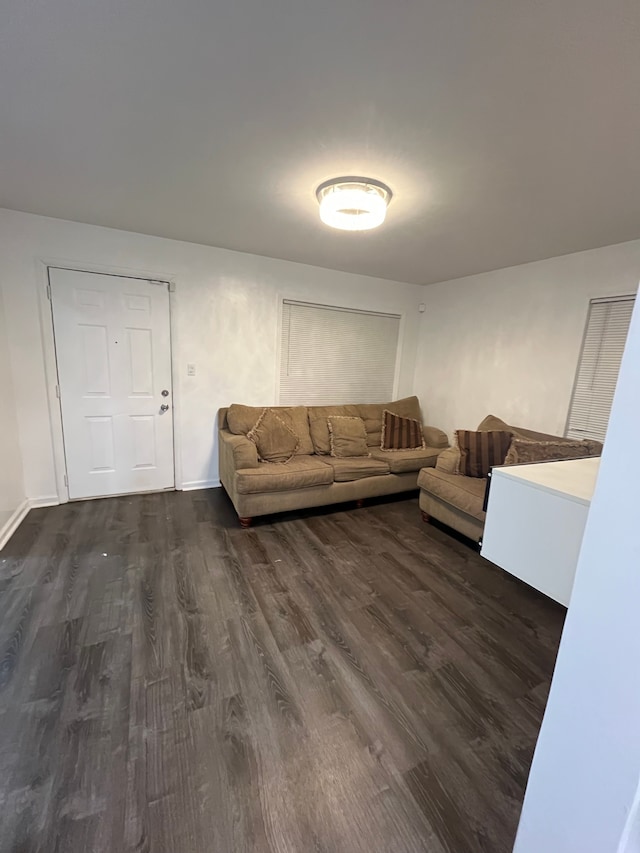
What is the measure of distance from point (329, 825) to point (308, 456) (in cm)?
258

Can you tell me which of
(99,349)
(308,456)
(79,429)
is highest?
(99,349)

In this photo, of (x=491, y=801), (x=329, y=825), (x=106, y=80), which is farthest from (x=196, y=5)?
(x=491, y=801)

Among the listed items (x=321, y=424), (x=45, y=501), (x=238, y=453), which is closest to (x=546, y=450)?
(x=321, y=424)

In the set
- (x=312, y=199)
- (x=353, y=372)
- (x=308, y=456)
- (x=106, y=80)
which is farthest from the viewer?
(x=353, y=372)

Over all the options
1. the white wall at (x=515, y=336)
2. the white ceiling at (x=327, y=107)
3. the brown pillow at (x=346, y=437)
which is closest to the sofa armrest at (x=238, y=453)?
the brown pillow at (x=346, y=437)

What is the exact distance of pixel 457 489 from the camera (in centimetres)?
278

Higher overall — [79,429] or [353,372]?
[353,372]

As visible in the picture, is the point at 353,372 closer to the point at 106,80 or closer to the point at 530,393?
the point at 530,393

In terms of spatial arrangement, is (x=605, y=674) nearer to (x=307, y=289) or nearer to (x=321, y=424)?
(x=321, y=424)

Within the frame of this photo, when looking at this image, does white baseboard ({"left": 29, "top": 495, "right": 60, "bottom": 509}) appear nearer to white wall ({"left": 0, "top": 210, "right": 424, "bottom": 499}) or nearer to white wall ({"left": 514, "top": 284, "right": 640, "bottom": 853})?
white wall ({"left": 0, "top": 210, "right": 424, "bottom": 499})

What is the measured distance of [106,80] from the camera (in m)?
1.27

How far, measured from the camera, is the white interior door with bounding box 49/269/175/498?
2904mm

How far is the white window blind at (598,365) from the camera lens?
103 inches

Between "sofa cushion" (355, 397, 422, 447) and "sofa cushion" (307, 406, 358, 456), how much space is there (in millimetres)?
174
